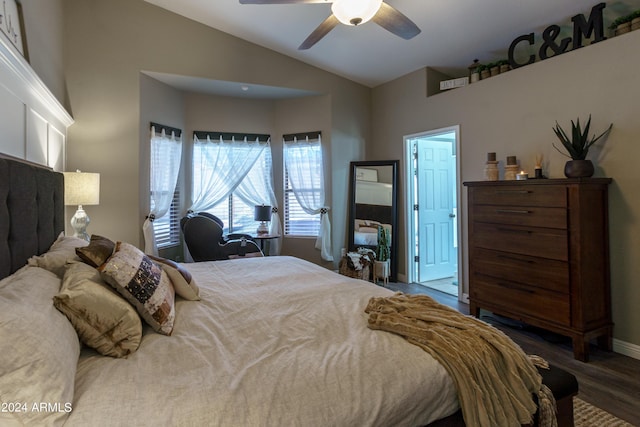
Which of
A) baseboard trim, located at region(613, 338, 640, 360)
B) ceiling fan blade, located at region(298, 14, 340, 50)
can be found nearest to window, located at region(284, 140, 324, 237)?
ceiling fan blade, located at region(298, 14, 340, 50)

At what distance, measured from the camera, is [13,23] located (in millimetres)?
2066

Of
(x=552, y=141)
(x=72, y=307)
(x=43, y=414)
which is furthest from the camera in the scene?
(x=552, y=141)

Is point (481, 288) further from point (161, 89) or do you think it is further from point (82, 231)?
point (161, 89)

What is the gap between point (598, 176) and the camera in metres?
2.75

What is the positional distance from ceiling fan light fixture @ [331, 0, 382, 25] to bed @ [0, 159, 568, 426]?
68.6 inches

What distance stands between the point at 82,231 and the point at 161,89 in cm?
205

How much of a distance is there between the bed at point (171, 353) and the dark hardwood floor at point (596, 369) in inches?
64.1

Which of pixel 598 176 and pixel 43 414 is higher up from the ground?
pixel 598 176

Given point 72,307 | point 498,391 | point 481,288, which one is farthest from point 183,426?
point 481,288

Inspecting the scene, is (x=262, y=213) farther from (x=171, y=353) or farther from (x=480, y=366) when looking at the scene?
(x=480, y=366)

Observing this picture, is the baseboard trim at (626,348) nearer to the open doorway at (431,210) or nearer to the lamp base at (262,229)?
the open doorway at (431,210)

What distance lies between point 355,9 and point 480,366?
204 centimetres

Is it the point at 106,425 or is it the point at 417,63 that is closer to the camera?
the point at 106,425

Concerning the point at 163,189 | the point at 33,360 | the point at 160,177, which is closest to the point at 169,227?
the point at 163,189
